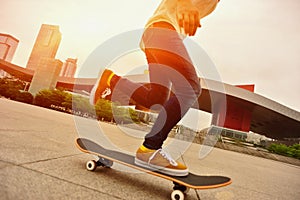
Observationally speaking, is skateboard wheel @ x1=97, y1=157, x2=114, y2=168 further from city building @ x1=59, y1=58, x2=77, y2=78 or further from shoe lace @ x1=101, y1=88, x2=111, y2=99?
city building @ x1=59, y1=58, x2=77, y2=78

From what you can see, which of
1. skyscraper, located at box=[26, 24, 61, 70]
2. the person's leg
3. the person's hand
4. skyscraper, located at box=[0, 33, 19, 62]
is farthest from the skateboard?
skyscraper, located at box=[26, 24, 61, 70]

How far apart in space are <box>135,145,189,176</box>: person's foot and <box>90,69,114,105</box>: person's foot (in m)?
0.73

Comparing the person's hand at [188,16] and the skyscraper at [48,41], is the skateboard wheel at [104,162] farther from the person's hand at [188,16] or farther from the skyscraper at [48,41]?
the skyscraper at [48,41]

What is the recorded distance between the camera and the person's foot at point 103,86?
5.83 ft

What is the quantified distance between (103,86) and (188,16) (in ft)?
3.17

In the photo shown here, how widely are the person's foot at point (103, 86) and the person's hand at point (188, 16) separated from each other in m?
0.79

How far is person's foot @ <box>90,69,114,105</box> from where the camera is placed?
178 cm

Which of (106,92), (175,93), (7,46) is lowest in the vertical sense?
(106,92)

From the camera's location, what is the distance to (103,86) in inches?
70.4

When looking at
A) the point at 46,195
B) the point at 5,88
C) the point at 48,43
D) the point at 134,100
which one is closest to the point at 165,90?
the point at 134,100

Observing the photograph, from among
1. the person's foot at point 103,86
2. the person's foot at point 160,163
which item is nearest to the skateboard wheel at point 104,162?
the person's foot at point 160,163

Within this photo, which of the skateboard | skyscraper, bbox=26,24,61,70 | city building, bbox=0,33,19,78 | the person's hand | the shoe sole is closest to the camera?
the skateboard

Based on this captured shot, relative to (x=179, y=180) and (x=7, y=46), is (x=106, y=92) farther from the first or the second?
(x=7, y=46)

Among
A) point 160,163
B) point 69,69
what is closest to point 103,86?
point 160,163
